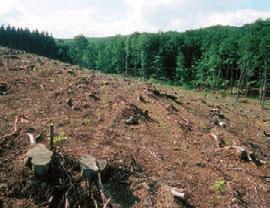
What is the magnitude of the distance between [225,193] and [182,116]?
10.4 metres

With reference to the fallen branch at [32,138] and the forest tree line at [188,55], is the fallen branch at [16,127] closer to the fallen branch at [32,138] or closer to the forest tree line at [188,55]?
the fallen branch at [32,138]

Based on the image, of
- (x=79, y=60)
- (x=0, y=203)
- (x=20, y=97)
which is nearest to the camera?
(x=0, y=203)

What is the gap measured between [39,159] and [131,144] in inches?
211

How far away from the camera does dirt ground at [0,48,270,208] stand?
12734mm

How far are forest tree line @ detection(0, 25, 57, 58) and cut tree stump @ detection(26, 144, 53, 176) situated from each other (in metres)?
105

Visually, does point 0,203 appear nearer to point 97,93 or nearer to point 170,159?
point 170,159

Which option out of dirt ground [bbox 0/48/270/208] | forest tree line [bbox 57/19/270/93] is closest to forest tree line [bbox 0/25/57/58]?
forest tree line [bbox 57/19/270/93]

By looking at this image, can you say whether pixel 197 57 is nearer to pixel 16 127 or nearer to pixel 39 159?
pixel 16 127

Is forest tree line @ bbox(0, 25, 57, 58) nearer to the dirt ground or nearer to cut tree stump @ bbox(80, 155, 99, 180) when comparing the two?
the dirt ground

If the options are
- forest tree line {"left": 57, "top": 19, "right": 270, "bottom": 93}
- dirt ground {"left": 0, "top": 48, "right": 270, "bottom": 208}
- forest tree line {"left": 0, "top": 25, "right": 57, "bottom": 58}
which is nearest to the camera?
dirt ground {"left": 0, "top": 48, "right": 270, "bottom": 208}

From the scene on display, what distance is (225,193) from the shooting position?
1427 cm

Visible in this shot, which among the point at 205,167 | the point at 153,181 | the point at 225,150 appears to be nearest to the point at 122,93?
the point at 225,150

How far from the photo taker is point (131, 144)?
1653 cm

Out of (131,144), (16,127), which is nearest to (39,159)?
(16,127)
